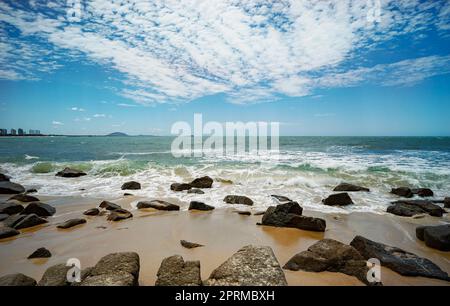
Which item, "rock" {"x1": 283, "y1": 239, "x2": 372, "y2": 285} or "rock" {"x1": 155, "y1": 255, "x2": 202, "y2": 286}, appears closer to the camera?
"rock" {"x1": 155, "y1": 255, "x2": 202, "y2": 286}

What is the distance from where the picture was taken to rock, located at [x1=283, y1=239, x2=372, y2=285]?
3.96 metres

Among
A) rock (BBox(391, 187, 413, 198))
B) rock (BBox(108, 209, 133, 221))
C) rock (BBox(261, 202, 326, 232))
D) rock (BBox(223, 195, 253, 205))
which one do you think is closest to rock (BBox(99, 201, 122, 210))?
rock (BBox(108, 209, 133, 221))

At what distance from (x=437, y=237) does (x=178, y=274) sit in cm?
591

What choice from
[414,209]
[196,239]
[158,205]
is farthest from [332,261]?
[414,209]

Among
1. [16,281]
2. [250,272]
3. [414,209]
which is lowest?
[414,209]

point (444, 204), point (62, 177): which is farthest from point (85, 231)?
point (444, 204)

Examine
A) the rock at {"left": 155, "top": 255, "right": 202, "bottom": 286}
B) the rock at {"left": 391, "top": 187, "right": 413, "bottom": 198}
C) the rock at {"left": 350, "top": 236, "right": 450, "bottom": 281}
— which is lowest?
the rock at {"left": 391, "top": 187, "right": 413, "bottom": 198}

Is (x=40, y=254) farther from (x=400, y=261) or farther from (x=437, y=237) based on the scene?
(x=437, y=237)

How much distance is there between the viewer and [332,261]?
160 inches

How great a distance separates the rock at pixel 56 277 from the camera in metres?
3.26

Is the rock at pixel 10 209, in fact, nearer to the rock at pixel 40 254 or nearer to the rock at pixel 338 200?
the rock at pixel 40 254

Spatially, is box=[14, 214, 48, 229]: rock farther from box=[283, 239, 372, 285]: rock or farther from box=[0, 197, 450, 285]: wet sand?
box=[283, 239, 372, 285]: rock

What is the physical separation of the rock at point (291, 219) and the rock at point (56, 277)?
191 inches

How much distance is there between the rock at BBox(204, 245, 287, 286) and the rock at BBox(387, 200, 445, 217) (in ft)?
23.3
